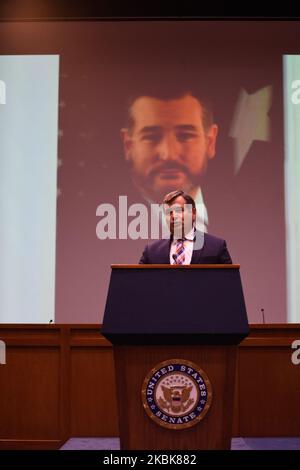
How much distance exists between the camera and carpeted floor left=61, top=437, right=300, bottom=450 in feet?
11.1

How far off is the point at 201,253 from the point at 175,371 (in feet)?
2.89

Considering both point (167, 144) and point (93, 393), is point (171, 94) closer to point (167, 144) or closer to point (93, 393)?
point (167, 144)

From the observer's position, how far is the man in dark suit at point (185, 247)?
112 inches

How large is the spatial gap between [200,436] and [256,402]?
1.65m

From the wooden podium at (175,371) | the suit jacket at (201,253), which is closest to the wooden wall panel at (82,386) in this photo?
the suit jacket at (201,253)

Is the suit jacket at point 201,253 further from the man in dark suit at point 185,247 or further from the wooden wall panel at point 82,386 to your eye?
the wooden wall panel at point 82,386

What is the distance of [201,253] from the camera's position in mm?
2947

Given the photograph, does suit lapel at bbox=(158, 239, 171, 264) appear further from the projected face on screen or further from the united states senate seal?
the projected face on screen

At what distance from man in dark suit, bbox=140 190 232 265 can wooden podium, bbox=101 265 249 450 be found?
68cm

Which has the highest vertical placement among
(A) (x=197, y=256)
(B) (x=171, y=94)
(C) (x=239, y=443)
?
(B) (x=171, y=94)

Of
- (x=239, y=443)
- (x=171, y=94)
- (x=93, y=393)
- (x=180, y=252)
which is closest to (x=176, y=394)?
(x=180, y=252)

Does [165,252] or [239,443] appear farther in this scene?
[239,443]

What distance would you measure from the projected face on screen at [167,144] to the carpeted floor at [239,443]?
204cm

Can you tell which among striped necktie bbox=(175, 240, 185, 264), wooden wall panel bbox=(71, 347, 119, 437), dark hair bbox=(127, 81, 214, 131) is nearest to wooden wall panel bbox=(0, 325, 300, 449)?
wooden wall panel bbox=(71, 347, 119, 437)
